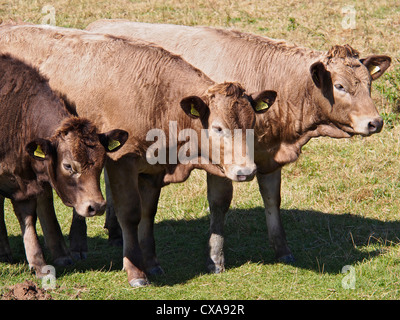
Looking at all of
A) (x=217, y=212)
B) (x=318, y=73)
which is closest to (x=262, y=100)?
(x=318, y=73)

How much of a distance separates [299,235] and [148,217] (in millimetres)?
2261

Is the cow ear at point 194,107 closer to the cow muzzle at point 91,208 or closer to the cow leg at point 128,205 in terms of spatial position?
the cow leg at point 128,205

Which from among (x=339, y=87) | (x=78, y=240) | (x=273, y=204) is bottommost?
(x=78, y=240)

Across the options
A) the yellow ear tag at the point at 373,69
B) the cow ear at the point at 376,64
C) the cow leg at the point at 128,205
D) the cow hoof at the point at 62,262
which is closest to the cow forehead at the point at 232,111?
the cow leg at the point at 128,205

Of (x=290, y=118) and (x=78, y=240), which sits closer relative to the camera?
(x=290, y=118)

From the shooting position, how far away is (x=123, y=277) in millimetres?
7410

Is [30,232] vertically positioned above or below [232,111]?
below

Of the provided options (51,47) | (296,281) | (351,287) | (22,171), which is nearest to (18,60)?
(51,47)

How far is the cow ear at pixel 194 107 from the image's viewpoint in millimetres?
6926

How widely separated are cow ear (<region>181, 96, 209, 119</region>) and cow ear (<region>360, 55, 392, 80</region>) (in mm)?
2379

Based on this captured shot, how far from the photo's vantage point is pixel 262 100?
741 centimetres

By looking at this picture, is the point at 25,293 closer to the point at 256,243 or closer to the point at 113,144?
the point at 113,144

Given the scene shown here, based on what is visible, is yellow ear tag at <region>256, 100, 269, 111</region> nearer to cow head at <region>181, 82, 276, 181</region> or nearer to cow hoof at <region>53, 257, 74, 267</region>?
cow head at <region>181, 82, 276, 181</region>

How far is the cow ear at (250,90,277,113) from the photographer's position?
7.36 m
